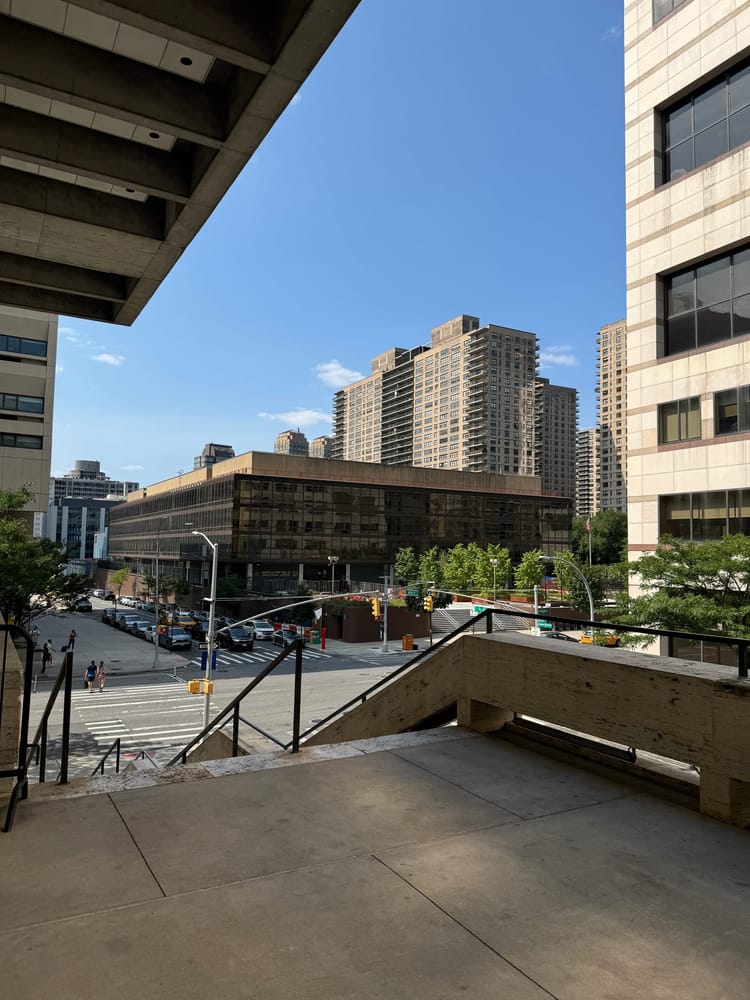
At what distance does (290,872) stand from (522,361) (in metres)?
177

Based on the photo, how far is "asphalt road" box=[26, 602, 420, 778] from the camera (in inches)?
1064

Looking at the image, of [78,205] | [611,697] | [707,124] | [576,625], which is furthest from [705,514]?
[78,205]

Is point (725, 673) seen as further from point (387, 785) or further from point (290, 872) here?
point (290, 872)

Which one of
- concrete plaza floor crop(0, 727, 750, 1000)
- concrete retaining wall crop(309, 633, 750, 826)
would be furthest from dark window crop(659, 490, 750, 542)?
concrete plaza floor crop(0, 727, 750, 1000)

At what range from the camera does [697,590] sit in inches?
799

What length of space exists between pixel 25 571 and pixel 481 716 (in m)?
31.7

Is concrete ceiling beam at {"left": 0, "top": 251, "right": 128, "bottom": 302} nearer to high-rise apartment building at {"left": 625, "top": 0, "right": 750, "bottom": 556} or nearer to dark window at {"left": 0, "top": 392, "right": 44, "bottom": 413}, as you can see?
high-rise apartment building at {"left": 625, "top": 0, "right": 750, "bottom": 556}

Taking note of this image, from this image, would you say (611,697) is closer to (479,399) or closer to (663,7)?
(663,7)

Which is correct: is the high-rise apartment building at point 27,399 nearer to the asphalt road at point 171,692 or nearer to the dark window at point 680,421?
the asphalt road at point 171,692

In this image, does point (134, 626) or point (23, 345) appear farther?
point (134, 626)

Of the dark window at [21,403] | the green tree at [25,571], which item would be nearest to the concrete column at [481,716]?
the green tree at [25,571]

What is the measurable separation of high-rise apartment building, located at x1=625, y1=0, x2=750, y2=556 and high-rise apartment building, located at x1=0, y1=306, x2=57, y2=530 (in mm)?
43184

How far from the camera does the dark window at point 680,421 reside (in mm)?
24406

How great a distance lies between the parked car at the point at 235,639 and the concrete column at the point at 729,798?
4931cm
